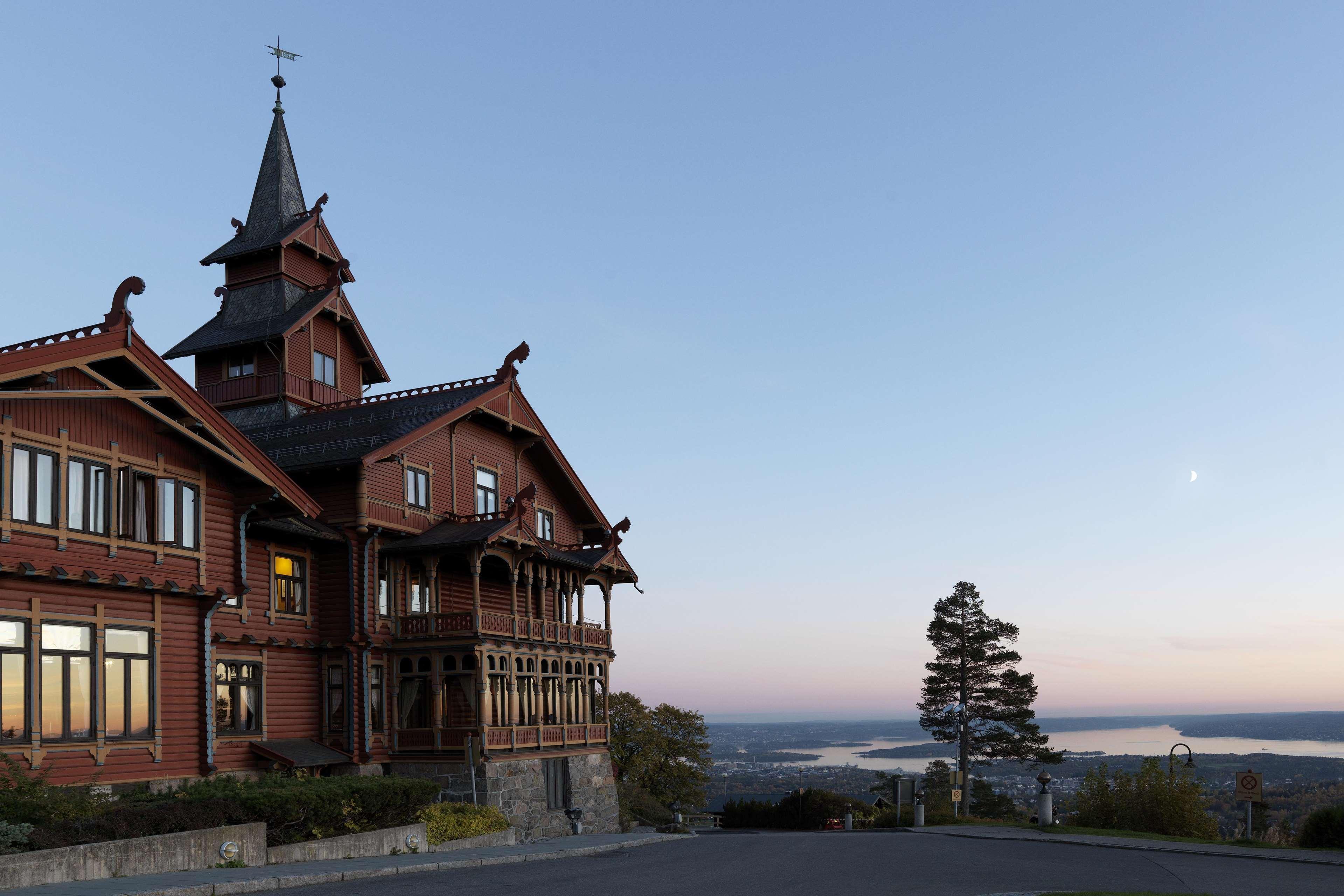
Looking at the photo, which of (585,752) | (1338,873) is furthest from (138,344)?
(1338,873)

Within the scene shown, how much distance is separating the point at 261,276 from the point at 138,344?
63.6 feet

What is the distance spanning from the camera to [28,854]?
52.2 feet

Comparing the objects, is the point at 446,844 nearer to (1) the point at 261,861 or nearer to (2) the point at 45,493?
(1) the point at 261,861

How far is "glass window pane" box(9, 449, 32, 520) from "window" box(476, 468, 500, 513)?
56.1 feet

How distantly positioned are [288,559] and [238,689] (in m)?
4.15

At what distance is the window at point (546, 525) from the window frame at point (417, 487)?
6711 millimetres

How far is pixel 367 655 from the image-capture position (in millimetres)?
33594

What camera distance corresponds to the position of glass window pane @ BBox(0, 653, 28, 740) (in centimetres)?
2236

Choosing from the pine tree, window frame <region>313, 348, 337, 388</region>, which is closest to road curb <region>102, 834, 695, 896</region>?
window frame <region>313, 348, 337, 388</region>

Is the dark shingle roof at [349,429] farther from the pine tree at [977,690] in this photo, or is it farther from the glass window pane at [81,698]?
the pine tree at [977,690]

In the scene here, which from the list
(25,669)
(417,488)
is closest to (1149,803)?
(417,488)

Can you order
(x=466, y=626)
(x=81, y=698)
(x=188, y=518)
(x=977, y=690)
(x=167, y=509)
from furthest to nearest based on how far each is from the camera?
(x=977, y=690)
(x=466, y=626)
(x=188, y=518)
(x=167, y=509)
(x=81, y=698)

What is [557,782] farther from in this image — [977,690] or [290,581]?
[977,690]

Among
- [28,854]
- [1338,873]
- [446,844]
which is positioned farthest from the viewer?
[446,844]
